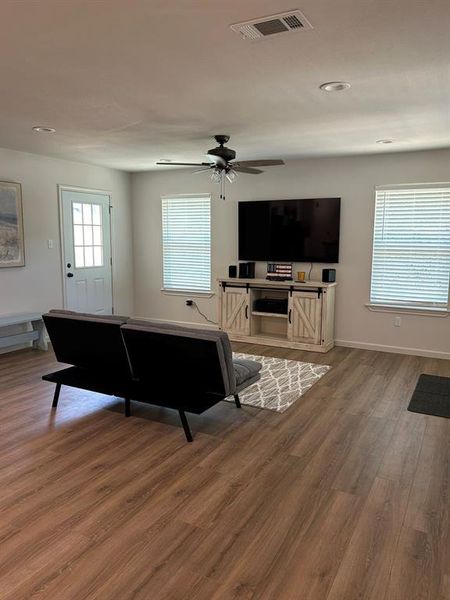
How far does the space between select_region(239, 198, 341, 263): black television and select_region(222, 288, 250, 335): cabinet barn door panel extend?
69 centimetres

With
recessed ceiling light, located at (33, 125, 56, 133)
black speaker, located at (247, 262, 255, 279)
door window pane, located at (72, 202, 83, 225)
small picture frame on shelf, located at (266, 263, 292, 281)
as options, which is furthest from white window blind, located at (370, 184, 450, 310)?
door window pane, located at (72, 202, 83, 225)

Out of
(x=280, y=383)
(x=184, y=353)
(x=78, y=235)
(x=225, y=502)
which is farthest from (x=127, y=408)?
(x=78, y=235)

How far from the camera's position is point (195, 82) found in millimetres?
3053

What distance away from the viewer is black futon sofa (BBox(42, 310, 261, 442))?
3.23 metres

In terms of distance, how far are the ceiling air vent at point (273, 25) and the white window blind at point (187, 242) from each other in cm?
476

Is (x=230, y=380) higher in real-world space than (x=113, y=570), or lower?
higher

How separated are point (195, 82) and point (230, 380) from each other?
2.16 metres

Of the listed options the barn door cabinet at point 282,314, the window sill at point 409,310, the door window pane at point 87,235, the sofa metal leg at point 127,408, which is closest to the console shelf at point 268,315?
the barn door cabinet at point 282,314

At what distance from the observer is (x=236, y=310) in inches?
255

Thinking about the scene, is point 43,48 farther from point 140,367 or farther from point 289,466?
point 289,466

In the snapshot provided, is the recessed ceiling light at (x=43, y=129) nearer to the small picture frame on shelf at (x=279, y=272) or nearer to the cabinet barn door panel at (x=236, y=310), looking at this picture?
the cabinet barn door panel at (x=236, y=310)

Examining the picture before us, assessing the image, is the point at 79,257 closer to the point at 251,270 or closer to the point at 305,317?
the point at 251,270

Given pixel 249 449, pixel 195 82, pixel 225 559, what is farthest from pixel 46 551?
pixel 195 82

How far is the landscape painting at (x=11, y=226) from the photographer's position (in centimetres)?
561
